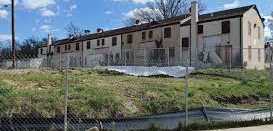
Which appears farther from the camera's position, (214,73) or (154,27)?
(154,27)

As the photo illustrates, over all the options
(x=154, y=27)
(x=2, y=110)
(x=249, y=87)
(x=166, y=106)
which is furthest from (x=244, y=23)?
(x=2, y=110)

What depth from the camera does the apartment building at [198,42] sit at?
1892 inches

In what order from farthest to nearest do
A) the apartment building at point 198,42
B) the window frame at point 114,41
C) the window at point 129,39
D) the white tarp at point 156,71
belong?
the window frame at point 114,41
the window at point 129,39
the apartment building at point 198,42
the white tarp at point 156,71

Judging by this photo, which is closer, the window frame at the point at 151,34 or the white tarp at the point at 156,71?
the white tarp at the point at 156,71

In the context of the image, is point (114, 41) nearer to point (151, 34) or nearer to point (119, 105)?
point (151, 34)

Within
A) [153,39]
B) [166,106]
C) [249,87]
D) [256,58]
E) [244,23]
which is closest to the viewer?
[166,106]

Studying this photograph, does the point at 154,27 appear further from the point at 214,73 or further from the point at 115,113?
the point at 115,113

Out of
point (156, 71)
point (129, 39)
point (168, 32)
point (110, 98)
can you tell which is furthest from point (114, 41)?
point (110, 98)

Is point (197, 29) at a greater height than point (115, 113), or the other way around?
point (197, 29)

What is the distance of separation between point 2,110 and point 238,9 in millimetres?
47015

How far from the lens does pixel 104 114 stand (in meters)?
14.4

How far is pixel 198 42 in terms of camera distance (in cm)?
5684

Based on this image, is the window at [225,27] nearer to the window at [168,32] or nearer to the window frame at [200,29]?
the window frame at [200,29]

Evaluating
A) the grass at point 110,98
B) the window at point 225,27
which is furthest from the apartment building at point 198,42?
the grass at point 110,98
